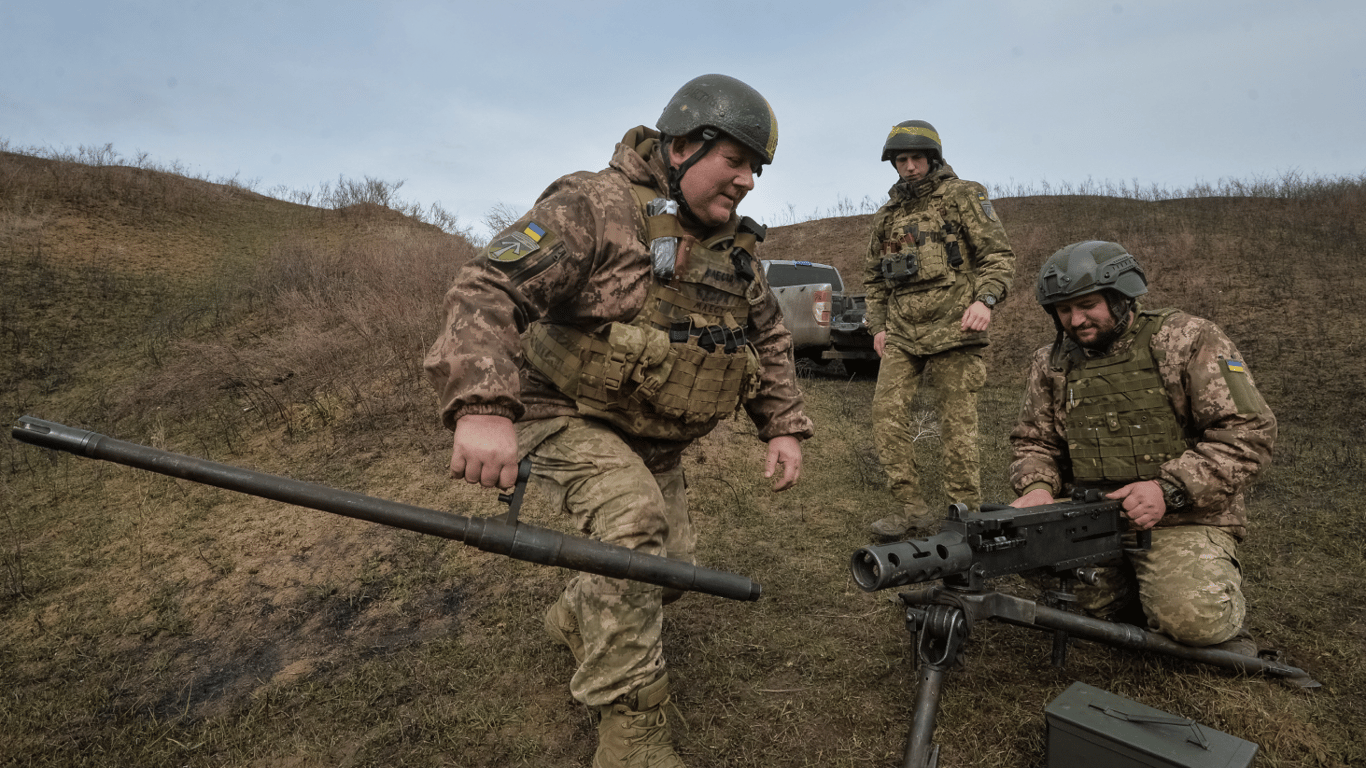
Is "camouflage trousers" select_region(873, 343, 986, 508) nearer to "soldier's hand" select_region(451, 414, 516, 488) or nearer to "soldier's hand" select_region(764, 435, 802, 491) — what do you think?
"soldier's hand" select_region(764, 435, 802, 491)

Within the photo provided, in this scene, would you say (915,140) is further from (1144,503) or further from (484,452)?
(484,452)

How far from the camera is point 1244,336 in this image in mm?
9930

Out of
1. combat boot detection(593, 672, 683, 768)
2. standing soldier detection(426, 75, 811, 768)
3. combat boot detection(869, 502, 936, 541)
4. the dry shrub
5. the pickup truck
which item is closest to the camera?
standing soldier detection(426, 75, 811, 768)

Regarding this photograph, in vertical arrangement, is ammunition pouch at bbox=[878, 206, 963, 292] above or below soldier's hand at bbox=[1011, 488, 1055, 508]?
above

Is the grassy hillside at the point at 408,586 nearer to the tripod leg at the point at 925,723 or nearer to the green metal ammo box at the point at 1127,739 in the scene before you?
the green metal ammo box at the point at 1127,739

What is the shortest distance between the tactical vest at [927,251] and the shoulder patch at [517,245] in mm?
3173

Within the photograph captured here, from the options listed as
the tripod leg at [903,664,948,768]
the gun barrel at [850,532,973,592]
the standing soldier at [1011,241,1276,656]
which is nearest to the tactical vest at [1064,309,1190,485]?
the standing soldier at [1011,241,1276,656]

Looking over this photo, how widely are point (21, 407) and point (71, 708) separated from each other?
21.2ft

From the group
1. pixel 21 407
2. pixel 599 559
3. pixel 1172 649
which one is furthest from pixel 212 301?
pixel 1172 649

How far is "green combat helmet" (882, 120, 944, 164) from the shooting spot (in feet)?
15.2

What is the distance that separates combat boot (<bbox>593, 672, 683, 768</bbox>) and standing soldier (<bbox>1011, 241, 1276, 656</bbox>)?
188 centimetres

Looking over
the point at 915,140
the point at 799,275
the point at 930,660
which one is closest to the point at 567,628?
the point at 930,660

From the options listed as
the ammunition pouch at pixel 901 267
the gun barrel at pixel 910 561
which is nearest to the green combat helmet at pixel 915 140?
the ammunition pouch at pixel 901 267

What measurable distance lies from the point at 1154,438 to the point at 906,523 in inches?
68.8
